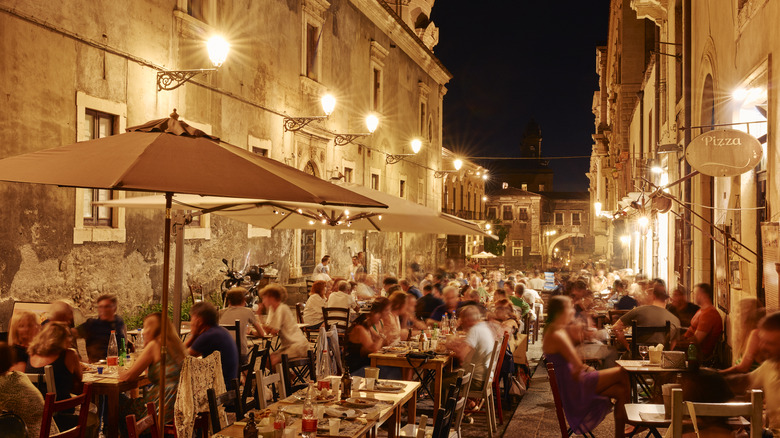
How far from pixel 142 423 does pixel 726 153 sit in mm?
7005


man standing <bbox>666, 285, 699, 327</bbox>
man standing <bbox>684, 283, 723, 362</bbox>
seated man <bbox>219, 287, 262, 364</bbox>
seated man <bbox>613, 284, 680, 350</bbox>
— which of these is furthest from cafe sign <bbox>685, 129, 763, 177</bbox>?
seated man <bbox>219, 287, 262, 364</bbox>

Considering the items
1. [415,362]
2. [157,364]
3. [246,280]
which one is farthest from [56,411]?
[246,280]

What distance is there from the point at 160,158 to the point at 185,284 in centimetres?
1043

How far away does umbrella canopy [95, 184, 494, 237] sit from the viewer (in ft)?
28.5

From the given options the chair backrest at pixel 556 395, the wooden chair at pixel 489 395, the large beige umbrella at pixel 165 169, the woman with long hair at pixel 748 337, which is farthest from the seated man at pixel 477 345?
the large beige umbrella at pixel 165 169

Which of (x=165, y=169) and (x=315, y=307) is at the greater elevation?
(x=165, y=169)

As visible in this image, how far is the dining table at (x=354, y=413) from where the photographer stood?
16.0 feet

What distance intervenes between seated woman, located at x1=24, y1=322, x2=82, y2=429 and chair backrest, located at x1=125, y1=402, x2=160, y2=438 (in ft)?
6.24

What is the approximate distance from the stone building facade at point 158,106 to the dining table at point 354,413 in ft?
19.4

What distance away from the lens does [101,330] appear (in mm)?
7992

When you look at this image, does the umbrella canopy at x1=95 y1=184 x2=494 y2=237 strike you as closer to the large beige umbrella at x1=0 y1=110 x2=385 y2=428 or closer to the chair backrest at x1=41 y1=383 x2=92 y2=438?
the chair backrest at x1=41 y1=383 x2=92 y2=438

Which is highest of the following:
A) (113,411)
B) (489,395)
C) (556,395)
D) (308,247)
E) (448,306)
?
(308,247)

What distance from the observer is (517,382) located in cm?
1011

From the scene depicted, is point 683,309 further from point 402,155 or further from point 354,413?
point 402,155
